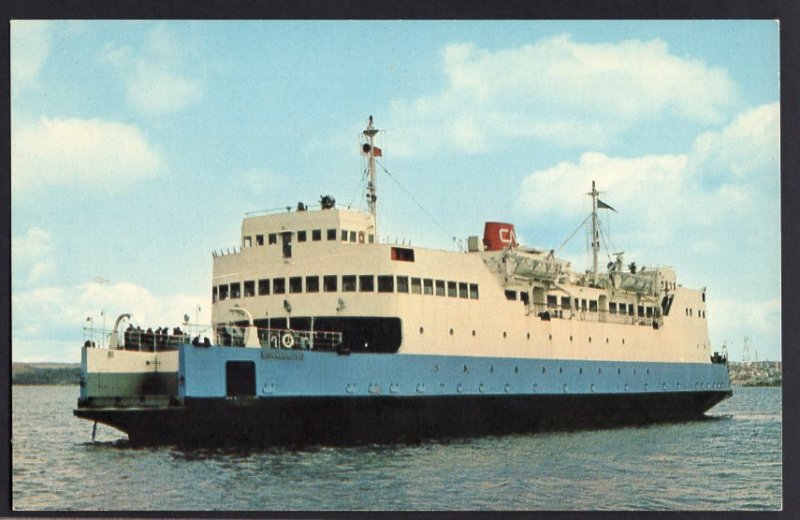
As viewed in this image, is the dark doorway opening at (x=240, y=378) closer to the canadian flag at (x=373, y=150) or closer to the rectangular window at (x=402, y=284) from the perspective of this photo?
the rectangular window at (x=402, y=284)

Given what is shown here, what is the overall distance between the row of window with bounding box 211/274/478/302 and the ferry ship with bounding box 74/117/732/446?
0.03 m

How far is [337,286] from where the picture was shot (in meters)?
24.0

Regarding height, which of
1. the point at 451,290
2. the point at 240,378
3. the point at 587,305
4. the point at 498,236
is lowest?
the point at 240,378

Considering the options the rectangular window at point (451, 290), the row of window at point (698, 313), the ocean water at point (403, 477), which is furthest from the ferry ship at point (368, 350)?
the row of window at point (698, 313)

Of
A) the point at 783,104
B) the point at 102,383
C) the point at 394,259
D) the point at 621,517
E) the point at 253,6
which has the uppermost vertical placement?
the point at 253,6

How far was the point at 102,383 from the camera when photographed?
71.9ft

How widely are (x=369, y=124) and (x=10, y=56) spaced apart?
847 cm

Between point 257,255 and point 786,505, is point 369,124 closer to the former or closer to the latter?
point 257,255

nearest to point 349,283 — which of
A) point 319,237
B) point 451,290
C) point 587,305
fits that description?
point 319,237

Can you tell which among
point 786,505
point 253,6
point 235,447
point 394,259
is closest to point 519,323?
point 394,259

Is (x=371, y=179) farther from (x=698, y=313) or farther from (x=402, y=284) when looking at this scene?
(x=698, y=313)

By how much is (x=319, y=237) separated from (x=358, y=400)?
3961 millimetres

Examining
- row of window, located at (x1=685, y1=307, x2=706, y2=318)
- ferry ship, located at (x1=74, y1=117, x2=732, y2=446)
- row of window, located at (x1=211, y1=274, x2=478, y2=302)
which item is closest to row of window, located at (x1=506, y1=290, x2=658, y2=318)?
ferry ship, located at (x1=74, y1=117, x2=732, y2=446)

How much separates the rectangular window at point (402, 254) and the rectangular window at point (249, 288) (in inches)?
127
